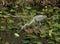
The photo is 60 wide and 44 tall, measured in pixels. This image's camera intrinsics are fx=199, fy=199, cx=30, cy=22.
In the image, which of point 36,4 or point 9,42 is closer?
point 9,42

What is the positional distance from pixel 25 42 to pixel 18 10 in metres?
1.06

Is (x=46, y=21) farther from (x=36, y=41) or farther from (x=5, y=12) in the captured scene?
(x=5, y=12)

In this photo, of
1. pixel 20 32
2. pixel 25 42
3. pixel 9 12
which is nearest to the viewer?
pixel 25 42

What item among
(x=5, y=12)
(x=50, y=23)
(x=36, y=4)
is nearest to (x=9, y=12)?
(x=5, y=12)

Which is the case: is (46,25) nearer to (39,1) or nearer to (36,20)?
(36,20)

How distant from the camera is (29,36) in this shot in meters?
3.66

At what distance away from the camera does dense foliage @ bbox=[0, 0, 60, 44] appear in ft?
12.0

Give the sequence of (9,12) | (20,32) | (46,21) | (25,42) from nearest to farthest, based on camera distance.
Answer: (25,42)
(20,32)
(46,21)
(9,12)

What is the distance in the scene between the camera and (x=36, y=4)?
4523mm

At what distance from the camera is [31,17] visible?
4.12 m

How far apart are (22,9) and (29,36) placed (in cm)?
92

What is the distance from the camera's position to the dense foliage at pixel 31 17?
3.65 meters

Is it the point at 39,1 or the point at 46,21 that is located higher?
the point at 39,1

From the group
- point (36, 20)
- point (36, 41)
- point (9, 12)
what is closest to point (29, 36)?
point (36, 41)
